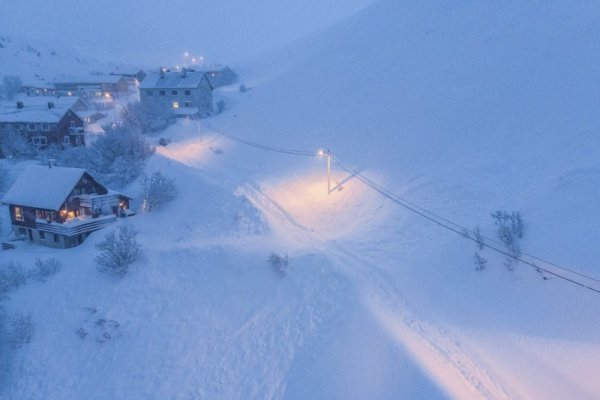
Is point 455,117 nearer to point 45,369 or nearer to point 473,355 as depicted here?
point 473,355

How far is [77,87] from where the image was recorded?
265 ft

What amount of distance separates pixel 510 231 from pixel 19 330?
86.1ft

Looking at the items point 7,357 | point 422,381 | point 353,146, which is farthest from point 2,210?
point 422,381

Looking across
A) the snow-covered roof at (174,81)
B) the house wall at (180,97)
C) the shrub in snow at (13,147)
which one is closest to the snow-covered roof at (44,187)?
the shrub in snow at (13,147)

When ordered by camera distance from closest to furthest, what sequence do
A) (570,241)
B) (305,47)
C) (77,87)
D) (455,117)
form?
(570,241), (455,117), (77,87), (305,47)

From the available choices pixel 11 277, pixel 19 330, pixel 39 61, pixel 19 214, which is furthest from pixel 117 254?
pixel 39 61

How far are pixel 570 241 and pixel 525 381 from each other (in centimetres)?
A: 726

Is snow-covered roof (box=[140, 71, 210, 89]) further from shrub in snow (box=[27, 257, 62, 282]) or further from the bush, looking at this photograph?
shrub in snow (box=[27, 257, 62, 282])

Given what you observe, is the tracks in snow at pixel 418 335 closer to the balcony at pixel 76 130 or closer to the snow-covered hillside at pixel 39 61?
the balcony at pixel 76 130

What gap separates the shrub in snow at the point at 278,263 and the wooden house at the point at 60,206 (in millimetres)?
16639

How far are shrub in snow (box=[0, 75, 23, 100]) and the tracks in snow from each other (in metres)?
78.7

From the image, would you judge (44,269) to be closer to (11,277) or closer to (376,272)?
(11,277)

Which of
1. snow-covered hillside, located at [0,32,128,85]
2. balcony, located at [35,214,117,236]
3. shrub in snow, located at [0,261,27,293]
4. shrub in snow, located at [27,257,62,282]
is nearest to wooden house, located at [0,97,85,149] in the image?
balcony, located at [35,214,117,236]

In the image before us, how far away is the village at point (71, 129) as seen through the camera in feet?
109
